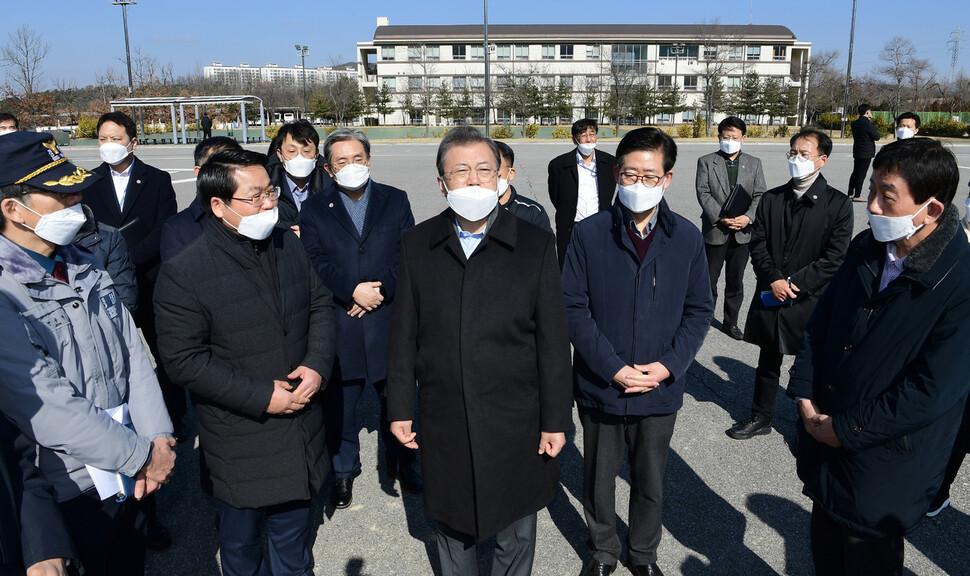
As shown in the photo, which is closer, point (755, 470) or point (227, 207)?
point (227, 207)

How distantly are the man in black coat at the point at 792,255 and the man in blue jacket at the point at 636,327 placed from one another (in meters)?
1.58

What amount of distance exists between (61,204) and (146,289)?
7.70 ft

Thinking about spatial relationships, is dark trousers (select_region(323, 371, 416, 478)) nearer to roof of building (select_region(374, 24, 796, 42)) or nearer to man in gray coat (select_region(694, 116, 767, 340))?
man in gray coat (select_region(694, 116, 767, 340))

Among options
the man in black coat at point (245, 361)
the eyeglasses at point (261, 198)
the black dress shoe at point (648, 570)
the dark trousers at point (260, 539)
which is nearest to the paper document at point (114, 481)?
the man in black coat at point (245, 361)

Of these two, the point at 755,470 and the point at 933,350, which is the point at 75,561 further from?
the point at 755,470

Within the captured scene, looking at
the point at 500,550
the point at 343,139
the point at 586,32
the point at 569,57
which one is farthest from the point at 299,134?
the point at 586,32

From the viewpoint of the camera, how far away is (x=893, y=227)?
2.19 metres

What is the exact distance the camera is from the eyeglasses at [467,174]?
245 cm

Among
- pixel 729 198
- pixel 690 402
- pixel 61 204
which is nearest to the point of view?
pixel 61 204

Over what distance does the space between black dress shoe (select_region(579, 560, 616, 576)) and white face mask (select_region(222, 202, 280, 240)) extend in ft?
7.22

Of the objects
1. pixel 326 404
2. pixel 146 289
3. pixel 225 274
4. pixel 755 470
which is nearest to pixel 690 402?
pixel 755 470

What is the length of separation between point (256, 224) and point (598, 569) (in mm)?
2281

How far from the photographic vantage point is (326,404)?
378 centimetres

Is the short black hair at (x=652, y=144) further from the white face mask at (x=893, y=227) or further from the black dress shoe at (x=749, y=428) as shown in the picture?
the black dress shoe at (x=749, y=428)
